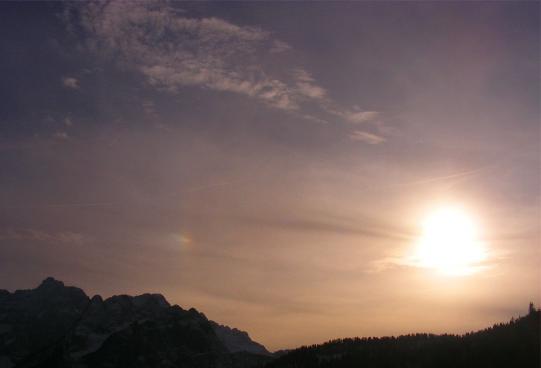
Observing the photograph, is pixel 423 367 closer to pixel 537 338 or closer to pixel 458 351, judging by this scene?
pixel 458 351

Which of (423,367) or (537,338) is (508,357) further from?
(423,367)

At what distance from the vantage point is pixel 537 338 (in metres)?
187

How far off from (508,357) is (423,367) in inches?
1192

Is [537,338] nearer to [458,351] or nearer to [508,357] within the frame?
[508,357]

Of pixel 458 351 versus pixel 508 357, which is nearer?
pixel 508 357

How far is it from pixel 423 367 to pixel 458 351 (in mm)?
13680

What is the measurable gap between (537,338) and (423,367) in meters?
39.6

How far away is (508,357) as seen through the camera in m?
182

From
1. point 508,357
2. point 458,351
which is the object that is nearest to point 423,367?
point 458,351

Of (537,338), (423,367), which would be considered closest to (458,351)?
(423,367)

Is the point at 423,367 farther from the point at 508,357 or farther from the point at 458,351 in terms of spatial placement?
the point at 508,357

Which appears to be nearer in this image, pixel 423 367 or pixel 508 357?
pixel 508 357

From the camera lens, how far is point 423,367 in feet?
653

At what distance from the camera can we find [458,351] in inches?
7805
